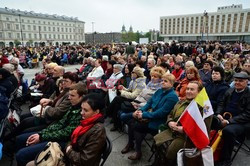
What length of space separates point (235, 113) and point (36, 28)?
319 ft

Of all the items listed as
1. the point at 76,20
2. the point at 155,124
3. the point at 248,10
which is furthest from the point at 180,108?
the point at 76,20

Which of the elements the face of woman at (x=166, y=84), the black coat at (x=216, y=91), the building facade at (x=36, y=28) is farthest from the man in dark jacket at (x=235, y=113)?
the building facade at (x=36, y=28)

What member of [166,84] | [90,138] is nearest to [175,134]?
[166,84]

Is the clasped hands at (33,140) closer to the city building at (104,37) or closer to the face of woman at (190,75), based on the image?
the face of woman at (190,75)

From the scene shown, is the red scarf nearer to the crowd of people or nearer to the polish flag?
the crowd of people

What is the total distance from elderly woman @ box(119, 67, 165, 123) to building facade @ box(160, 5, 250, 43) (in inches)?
2924

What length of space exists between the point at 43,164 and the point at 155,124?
1.71m

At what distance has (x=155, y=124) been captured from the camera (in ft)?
9.56

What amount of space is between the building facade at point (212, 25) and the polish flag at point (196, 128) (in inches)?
2977

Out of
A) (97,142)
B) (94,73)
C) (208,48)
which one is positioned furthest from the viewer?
(208,48)

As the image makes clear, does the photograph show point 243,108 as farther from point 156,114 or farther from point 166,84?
point 156,114

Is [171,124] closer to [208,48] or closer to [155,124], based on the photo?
[155,124]

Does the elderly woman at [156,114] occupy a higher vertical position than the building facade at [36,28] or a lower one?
lower

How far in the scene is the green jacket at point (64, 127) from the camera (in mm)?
2426
